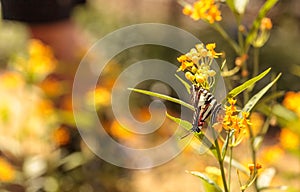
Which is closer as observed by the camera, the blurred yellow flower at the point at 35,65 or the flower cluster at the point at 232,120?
the flower cluster at the point at 232,120

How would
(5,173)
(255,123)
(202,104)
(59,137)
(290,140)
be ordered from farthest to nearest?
(59,137) → (5,173) → (290,140) → (255,123) → (202,104)

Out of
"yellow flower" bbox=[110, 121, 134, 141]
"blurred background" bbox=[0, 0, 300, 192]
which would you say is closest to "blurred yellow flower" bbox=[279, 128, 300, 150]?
"blurred background" bbox=[0, 0, 300, 192]

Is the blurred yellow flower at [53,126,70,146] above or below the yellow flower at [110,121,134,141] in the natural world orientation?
below

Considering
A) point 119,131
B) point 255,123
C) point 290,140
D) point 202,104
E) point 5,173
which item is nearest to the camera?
point 202,104

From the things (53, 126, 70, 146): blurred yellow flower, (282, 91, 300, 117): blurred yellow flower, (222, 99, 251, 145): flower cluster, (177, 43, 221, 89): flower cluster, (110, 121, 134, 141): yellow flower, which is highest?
(177, 43, 221, 89): flower cluster

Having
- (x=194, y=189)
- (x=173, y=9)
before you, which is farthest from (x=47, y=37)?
(x=173, y=9)

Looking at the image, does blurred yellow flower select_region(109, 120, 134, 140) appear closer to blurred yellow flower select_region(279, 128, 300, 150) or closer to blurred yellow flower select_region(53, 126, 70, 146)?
blurred yellow flower select_region(53, 126, 70, 146)

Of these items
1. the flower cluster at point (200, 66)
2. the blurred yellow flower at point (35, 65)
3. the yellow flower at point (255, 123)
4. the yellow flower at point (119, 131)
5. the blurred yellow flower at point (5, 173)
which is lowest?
the blurred yellow flower at point (5, 173)

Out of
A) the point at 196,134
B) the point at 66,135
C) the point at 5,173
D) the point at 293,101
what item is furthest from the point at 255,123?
the point at 66,135

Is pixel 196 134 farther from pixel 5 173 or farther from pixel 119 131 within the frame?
pixel 119 131

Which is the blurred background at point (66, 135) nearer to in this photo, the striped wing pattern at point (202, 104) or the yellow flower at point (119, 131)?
the yellow flower at point (119, 131)

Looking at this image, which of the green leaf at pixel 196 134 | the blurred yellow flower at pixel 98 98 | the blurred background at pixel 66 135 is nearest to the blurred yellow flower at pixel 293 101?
the blurred background at pixel 66 135

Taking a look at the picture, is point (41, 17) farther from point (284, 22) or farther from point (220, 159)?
point (284, 22)
